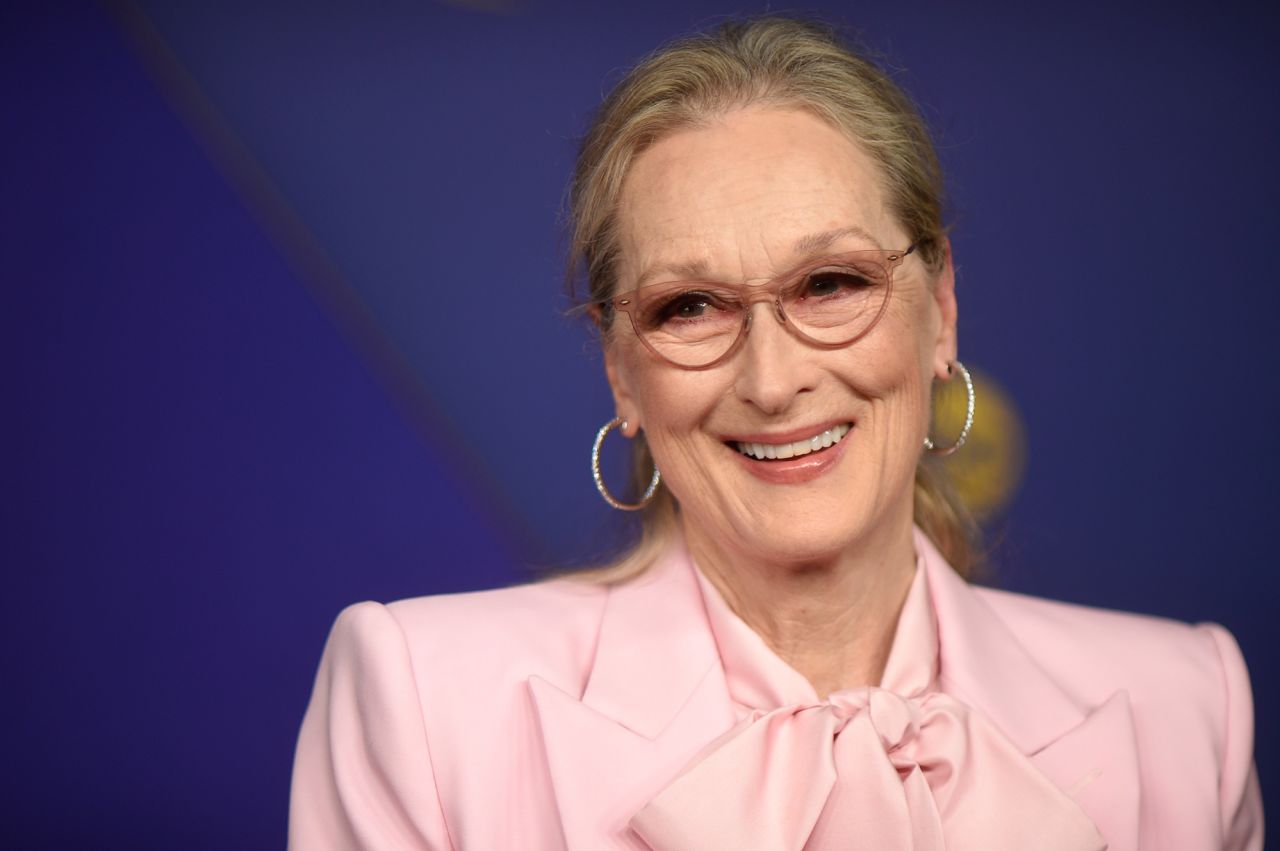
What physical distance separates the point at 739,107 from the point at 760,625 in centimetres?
84

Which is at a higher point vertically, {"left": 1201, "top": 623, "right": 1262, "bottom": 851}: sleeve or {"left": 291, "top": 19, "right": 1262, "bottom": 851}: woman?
{"left": 291, "top": 19, "right": 1262, "bottom": 851}: woman

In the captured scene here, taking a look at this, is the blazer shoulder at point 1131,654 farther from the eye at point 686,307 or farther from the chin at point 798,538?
the eye at point 686,307

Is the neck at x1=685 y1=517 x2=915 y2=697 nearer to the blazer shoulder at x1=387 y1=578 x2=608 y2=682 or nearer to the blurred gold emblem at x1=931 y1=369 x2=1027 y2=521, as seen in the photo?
the blazer shoulder at x1=387 y1=578 x2=608 y2=682

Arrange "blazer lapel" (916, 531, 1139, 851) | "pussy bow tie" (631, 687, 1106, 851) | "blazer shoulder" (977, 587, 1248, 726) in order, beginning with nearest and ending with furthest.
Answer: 1. "pussy bow tie" (631, 687, 1106, 851)
2. "blazer lapel" (916, 531, 1139, 851)
3. "blazer shoulder" (977, 587, 1248, 726)

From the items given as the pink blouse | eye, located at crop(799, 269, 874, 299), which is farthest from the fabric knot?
eye, located at crop(799, 269, 874, 299)

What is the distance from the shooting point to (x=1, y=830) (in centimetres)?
343

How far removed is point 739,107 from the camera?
240 cm

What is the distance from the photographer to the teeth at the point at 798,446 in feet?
7.48

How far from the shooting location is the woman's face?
2252 millimetres

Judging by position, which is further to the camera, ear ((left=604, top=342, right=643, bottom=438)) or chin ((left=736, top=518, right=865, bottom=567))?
ear ((left=604, top=342, right=643, bottom=438))

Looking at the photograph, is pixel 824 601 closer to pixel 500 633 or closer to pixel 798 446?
pixel 798 446

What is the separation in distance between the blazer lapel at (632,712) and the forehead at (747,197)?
551 millimetres

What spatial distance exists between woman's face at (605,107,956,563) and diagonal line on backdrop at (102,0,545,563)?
1.51m

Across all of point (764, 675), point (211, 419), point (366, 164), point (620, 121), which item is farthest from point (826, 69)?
point (211, 419)
